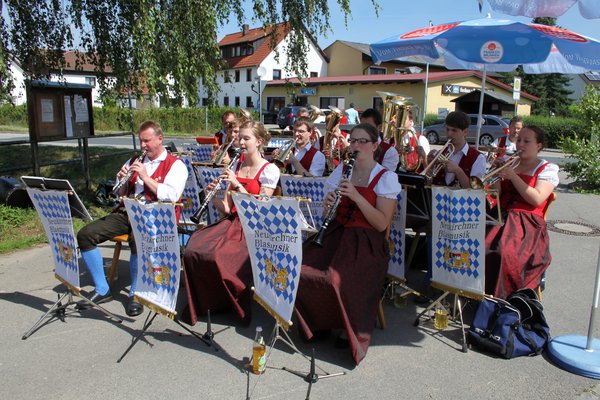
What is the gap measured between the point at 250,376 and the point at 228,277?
84cm

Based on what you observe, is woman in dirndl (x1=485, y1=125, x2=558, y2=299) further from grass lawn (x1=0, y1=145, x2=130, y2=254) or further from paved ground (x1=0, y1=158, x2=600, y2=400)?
grass lawn (x1=0, y1=145, x2=130, y2=254)

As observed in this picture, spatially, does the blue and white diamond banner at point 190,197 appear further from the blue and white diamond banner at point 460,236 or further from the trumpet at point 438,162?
the blue and white diamond banner at point 460,236

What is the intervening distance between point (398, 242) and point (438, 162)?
836 millimetres

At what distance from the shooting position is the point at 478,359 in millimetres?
3508

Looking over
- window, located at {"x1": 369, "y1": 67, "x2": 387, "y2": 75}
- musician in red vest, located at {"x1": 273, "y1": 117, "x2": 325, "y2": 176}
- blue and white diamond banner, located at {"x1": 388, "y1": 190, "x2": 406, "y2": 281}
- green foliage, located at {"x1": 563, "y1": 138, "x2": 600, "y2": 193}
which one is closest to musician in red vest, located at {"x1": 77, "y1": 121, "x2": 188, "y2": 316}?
musician in red vest, located at {"x1": 273, "y1": 117, "x2": 325, "y2": 176}

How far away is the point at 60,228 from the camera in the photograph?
3.86 m

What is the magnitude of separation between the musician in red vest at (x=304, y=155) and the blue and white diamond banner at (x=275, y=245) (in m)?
2.11

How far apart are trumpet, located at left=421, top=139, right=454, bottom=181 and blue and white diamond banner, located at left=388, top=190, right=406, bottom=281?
14.7 inches

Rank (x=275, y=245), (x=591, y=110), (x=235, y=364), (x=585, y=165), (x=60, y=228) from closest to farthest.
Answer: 1. (x=275, y=245)
2. (x=235, y=364)
3. (x=60, y=228)
4. (x=591, y=110)
5. (x=585, y=165)

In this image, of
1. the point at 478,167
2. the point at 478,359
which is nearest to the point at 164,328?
the point at 478,359

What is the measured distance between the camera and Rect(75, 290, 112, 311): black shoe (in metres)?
4.26

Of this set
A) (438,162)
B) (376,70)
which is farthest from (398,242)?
(376,70)

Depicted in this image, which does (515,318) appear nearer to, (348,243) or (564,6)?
(348,243)

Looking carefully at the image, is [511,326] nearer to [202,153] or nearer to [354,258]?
[354,258]
